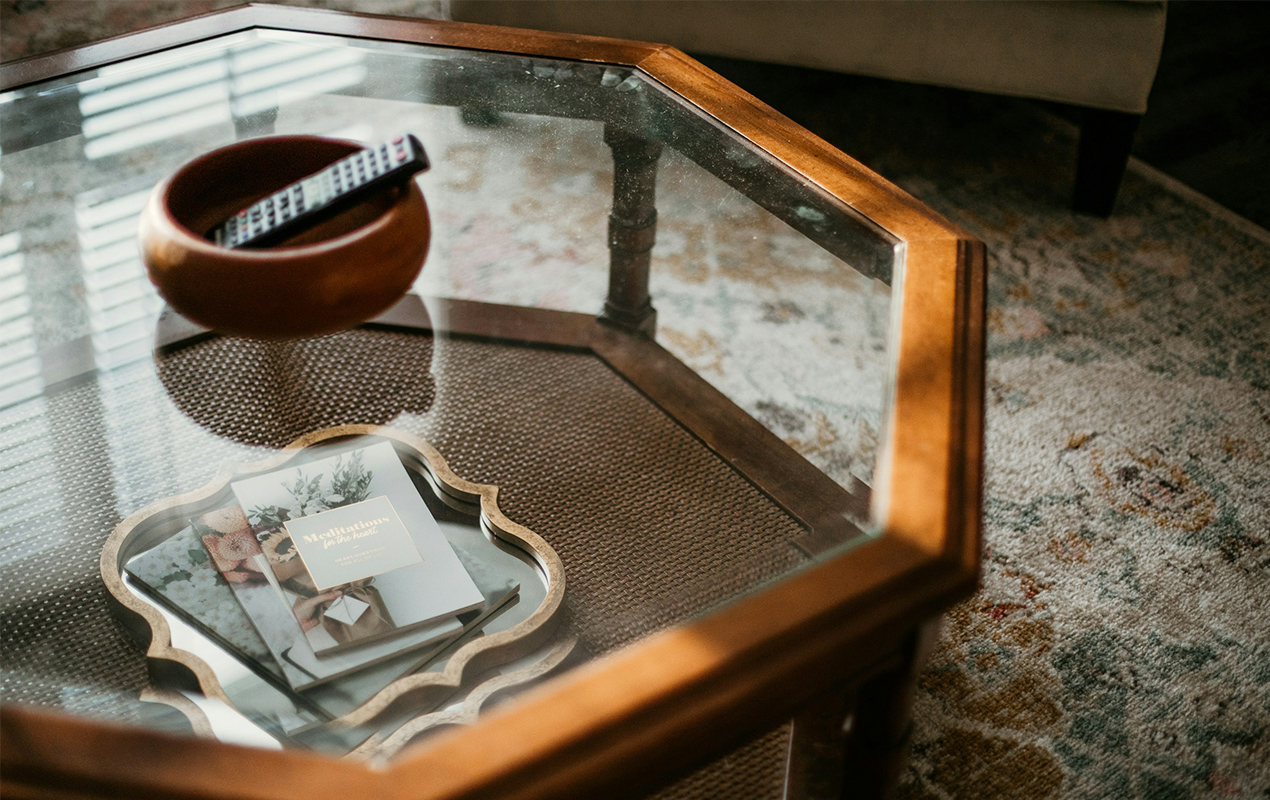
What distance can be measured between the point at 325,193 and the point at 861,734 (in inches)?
18.4

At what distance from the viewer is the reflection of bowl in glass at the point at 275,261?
630mm

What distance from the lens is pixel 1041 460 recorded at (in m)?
1.16

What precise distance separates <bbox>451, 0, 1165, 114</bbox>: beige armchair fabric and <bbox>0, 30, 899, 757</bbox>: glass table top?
0.61 m

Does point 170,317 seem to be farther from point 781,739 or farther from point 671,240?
point 781,739

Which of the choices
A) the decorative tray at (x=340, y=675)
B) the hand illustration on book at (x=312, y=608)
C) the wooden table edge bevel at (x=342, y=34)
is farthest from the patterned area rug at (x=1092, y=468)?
the hand illustration on book at (x=312, y=608)

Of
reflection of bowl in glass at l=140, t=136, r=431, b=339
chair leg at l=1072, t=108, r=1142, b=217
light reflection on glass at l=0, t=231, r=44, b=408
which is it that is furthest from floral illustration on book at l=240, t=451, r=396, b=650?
chair leg at l=1072, t=108, r=1142, b=217

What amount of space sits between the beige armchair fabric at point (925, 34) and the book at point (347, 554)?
97 cm

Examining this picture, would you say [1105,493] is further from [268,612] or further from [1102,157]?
[268,612]

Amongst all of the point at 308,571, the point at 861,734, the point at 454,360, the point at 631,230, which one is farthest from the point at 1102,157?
the point at 308,571

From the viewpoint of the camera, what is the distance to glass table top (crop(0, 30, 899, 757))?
66 centimetres

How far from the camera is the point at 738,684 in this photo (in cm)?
46

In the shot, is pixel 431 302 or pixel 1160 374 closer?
pixel 431 302

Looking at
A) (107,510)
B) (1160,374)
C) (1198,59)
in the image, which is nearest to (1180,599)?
(1160,374)

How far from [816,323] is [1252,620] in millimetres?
542
